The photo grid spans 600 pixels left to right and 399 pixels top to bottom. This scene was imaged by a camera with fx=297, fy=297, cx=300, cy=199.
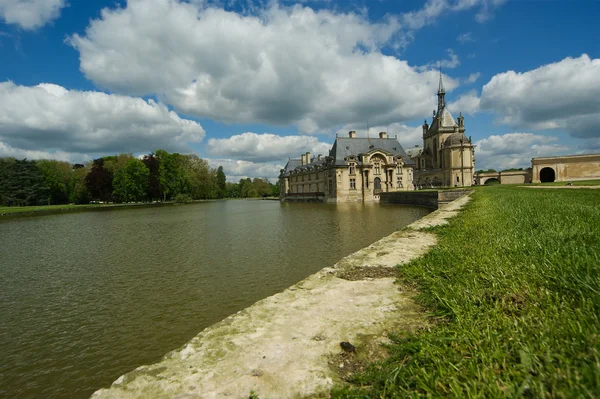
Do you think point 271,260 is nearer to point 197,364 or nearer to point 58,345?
point 58,345

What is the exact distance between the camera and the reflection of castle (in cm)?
6191

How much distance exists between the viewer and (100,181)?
248 feet

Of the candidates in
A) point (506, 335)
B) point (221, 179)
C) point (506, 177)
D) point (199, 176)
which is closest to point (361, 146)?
point (506, 177)

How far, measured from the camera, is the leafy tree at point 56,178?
3004 inches

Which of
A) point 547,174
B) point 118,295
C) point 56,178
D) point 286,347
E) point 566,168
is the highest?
point 56,178

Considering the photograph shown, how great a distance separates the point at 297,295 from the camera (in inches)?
185

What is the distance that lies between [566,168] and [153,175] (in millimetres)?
89712

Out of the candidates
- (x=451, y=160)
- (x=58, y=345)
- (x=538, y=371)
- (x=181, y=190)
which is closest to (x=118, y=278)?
(x=58, y=345)

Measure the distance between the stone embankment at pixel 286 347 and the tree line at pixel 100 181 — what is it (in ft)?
256

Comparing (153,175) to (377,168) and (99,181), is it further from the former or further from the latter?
(377,168)

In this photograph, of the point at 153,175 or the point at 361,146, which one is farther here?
the point at 153,175

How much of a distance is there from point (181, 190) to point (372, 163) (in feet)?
169

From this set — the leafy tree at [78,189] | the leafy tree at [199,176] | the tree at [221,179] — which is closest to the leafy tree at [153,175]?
the leafy tree at [199,176]

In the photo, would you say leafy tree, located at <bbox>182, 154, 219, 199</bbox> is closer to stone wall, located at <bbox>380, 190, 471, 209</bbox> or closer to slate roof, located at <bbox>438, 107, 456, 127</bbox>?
stone wall, located at <bbox>380, 190, 471, 209</bbox>
